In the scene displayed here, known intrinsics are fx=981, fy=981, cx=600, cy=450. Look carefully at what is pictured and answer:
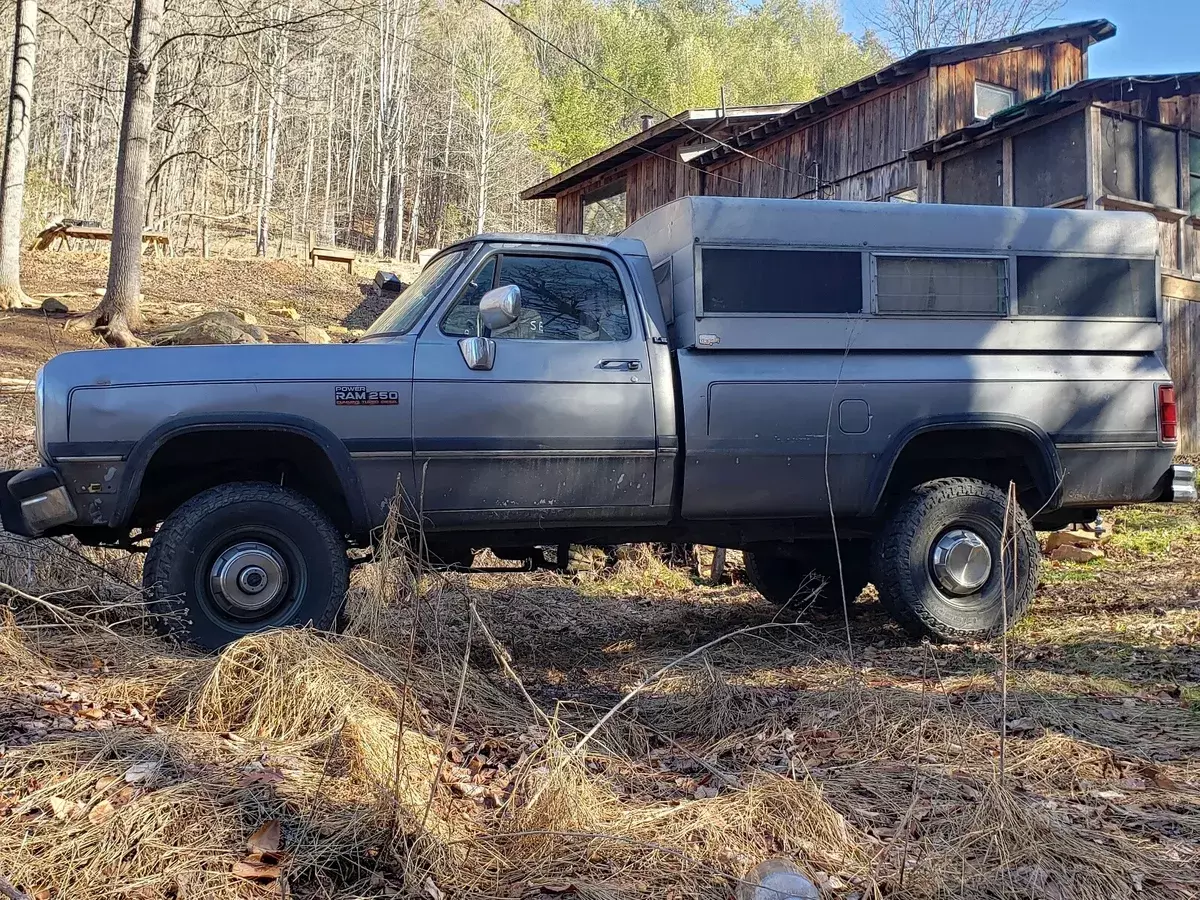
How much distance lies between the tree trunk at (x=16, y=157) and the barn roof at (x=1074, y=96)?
14.7 m

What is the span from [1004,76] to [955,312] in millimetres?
12682

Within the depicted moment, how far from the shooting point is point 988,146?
13.1m

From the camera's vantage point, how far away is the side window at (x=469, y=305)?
4.86 meters

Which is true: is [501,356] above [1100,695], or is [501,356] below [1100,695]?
above

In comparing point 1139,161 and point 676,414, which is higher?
point 1139,161

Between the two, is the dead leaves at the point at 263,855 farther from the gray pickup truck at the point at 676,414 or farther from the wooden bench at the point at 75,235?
the wooden bench at the point at 75,235

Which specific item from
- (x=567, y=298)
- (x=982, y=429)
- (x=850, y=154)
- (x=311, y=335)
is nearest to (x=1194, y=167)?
(x=850, y=154)

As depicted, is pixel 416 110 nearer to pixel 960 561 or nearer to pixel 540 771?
pixel 960 561

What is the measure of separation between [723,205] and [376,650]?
286cm

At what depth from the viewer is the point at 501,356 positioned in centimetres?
480

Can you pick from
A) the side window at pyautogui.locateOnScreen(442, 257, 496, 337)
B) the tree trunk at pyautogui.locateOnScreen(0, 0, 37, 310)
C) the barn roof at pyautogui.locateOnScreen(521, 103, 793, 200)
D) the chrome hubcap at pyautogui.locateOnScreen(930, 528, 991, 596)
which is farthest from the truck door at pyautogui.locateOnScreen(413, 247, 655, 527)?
the tree trunk at pyautogui.locateOnScreen(0, 0, 37, 310)

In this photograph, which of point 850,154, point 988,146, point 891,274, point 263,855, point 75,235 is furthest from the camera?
point 75,235

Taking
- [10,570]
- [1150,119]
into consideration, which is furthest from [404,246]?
[10,570]

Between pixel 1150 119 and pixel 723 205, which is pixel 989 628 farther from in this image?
pixel 1150 119
